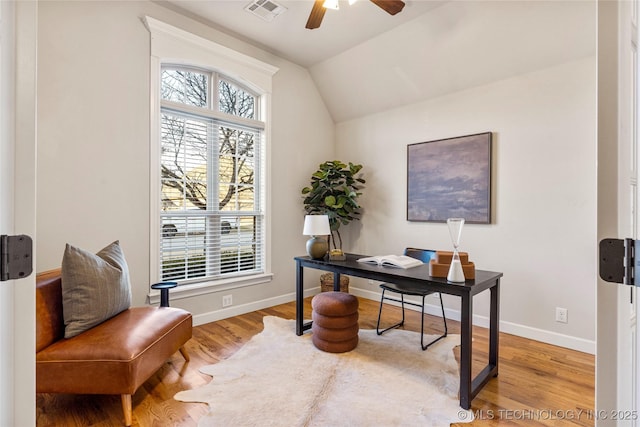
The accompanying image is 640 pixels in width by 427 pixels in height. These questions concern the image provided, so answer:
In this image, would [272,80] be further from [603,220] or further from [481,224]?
[603,220]

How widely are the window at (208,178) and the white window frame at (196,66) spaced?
3.0 inches

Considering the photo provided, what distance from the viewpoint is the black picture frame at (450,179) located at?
3.23 metres

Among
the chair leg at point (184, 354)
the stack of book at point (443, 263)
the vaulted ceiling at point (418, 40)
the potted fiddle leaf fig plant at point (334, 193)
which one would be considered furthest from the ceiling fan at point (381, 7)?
the chair leg at point (184, 354)

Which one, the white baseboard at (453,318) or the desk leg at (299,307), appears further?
the desk leg at (299,307)

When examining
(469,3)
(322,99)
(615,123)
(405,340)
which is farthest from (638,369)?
(322,99)

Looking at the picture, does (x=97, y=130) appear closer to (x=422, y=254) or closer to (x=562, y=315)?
(x=422, y=254)

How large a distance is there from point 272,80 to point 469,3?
2181 mm

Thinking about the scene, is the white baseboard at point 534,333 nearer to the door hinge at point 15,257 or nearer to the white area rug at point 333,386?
the white area rug at point 333,386

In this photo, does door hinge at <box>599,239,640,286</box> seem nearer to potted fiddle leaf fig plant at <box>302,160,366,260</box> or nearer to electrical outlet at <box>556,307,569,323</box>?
electrical outlet at <box>556,307,569,323</box>

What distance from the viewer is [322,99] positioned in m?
4.50

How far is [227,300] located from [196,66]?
248 cm

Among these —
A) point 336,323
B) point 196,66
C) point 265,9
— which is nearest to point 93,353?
point 336,323

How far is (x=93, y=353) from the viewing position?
1.72 meters

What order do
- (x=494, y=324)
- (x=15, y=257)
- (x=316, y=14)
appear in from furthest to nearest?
(x=316, y=14) → (x=494, y=324) → (x=15, y=257)
